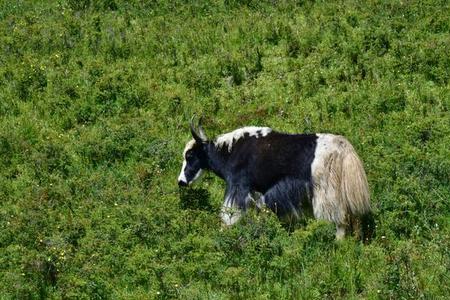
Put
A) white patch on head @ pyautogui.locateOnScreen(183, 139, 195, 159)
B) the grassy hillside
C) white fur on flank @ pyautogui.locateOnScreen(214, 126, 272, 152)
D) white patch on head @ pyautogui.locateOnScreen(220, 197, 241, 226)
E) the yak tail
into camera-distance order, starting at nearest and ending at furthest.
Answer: the grassy hillside, the yak tail, white patch on head @ pyautogui.locateOnScreen(220, 197, 241, 226), white fur on flank @ pyautogui.locateOnScreen(214, 126, 272, 152), white patch on head @ pyautogui.locateOnScreen(183, 139, 195, 159)

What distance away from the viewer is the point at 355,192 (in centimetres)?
979

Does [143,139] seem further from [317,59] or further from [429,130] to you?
[429,130]

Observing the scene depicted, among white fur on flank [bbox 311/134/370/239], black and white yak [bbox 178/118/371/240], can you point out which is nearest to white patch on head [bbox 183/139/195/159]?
black and white yak [bbox 178/118/371/240]

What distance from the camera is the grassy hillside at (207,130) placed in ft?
29.9

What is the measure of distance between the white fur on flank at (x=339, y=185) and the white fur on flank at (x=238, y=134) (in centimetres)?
153

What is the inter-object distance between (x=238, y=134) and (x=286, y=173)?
1.58 m

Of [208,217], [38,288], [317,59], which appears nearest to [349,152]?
[208,217]

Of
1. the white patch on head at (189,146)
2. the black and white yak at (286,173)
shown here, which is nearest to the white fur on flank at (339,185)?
the black and white yak at (286,173)

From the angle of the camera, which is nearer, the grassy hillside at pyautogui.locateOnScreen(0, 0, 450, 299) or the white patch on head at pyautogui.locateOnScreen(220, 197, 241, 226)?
the grassy hillside at pyautogui.locateOnScreen(0, 0, 450, 299)

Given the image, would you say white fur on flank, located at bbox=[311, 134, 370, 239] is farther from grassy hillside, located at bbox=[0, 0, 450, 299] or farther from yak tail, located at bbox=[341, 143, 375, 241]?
grassy hillside, located at bbox=[0, 0, 450, 299]

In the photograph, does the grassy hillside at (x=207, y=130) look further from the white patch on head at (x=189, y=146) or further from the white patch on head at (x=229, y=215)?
the white patch on head at (x=189, y=146)

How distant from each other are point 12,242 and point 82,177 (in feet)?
7.69

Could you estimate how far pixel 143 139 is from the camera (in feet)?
45.1

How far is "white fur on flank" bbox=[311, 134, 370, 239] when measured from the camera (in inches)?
386
